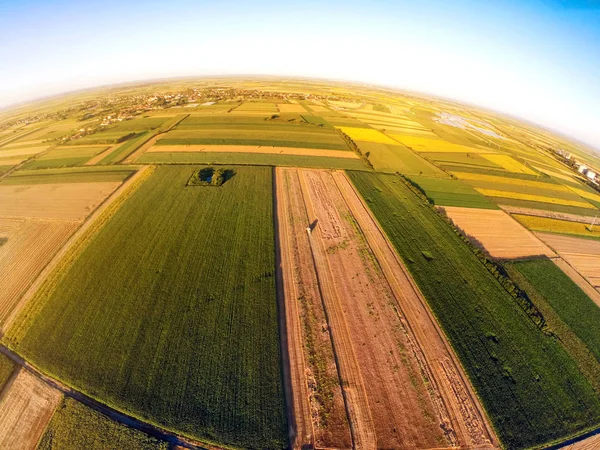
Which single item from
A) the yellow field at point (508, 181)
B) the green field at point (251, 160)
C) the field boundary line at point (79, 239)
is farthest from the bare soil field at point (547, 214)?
the field boundary line at point (79, 239)

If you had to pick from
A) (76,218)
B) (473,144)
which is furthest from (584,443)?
(473,144)

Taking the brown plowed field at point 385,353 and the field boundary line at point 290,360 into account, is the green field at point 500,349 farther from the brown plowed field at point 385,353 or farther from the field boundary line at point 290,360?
the field boundary line at point 290,360

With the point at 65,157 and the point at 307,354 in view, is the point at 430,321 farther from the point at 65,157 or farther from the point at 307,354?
the point at 65,157

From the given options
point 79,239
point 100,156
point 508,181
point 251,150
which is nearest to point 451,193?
point 508,181

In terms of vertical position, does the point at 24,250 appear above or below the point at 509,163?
below

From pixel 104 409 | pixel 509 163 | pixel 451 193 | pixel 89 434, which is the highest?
pixel 509 163

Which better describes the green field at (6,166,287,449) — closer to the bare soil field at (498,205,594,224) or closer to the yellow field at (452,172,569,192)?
the bare soil field at (498,205,594,224)
